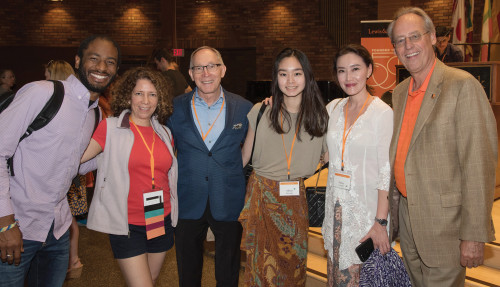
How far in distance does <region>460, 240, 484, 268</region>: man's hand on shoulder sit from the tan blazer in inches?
1.5

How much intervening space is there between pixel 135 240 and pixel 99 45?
43.6 inches

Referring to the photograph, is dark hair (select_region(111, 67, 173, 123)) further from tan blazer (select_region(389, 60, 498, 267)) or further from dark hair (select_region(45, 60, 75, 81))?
dark hair (select_region(45, 60, 75, 81))

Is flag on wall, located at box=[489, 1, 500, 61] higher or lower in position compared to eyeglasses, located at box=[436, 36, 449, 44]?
higher

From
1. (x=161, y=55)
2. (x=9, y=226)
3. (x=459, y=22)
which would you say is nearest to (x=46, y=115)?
(x=9, y=226)

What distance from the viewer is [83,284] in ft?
11.9

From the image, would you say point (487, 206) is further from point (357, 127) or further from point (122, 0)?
point (122, 0)

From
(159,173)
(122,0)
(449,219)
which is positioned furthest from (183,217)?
(122,0)

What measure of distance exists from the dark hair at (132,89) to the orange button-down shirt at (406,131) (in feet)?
4.63

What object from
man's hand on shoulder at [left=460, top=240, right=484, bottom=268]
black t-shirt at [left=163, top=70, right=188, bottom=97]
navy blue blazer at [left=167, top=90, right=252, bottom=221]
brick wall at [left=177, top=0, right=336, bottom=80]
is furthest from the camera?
brick wall at [left=177, top=0, right=336, bottom=80]

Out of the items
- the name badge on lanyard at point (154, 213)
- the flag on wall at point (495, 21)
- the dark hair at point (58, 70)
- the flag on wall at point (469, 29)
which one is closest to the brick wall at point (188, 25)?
the flag on wall at point (469, 29)

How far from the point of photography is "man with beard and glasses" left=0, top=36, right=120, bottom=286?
70.3 inches

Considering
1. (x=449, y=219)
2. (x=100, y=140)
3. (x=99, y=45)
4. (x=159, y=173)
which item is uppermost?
(x=99, y=45)

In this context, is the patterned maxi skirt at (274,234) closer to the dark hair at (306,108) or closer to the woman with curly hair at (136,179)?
the dark hair at (306,108)

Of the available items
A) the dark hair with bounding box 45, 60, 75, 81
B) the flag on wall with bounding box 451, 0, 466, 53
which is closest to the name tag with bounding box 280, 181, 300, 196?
the dark hair with bounding box 45, 60, 75, 81
